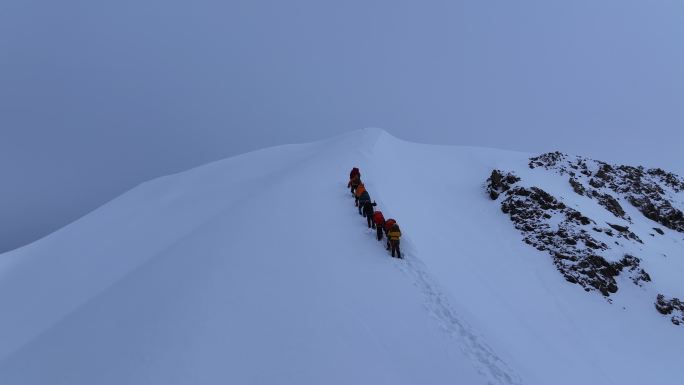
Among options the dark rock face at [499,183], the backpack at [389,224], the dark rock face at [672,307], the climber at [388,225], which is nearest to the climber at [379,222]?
the climber at [388,225]

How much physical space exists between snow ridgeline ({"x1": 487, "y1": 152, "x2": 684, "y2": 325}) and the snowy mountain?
96mm

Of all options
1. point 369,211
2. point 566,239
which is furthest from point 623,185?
point 369,211

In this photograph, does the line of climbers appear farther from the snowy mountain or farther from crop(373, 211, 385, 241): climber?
the snowy mountain

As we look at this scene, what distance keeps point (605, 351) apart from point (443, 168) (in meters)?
19.9

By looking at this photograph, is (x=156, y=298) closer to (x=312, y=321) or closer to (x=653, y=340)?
(x=312, y=321)

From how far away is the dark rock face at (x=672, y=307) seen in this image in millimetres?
15375

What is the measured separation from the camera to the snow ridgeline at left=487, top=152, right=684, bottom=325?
17203 millimetres

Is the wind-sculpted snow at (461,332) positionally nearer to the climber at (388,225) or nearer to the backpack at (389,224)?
the climber at (388,225)

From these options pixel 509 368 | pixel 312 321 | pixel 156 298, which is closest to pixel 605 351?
pixel 509 368

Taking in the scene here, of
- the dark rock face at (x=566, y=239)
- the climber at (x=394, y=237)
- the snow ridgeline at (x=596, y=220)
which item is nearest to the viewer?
the climber at (x=394, y=237)

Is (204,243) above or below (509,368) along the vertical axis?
above

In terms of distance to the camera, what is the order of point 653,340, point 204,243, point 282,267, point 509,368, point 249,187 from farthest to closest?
point 249,187 → point 204,243 → point 653,340 → point 282,267 → point 509,368

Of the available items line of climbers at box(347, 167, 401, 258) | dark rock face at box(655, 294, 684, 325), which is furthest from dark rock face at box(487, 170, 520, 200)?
line of climbers at box(347, 167, 401, 258)

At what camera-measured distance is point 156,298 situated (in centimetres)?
1226
